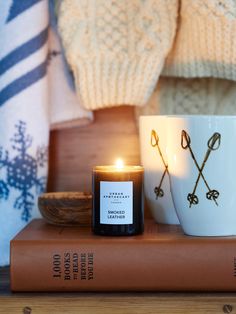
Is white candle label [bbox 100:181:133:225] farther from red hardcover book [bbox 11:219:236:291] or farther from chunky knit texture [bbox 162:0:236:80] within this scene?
chunky knit texture [bbox 162:0:236:80]

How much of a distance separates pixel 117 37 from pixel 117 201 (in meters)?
0.23

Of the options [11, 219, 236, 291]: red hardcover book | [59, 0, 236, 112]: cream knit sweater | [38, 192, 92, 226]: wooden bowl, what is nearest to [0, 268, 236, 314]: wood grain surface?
[11, 219, 236, 291]: red hardcover book

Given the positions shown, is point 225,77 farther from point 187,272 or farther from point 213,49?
point 187,272

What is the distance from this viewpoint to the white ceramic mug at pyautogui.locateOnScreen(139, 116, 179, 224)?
2.48ft

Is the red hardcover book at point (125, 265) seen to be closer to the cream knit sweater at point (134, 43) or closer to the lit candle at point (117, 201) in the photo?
the lit candle at point (117, 201)

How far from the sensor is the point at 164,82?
2.92 ft

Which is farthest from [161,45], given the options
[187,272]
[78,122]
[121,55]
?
[187,272]

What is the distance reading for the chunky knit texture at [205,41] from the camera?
2.46ft

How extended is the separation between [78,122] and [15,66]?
0.43 feet

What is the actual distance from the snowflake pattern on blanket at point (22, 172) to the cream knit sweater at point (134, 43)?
11 cm

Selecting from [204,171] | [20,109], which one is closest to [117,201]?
[204,171]

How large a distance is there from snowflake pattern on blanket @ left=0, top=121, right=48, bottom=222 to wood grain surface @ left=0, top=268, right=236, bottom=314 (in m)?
0.20

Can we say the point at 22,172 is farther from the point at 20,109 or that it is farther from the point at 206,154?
the point at 206,154

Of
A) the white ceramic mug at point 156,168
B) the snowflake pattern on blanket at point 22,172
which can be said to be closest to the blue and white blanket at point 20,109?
the snowflake pattern on blanket at point 22,172
